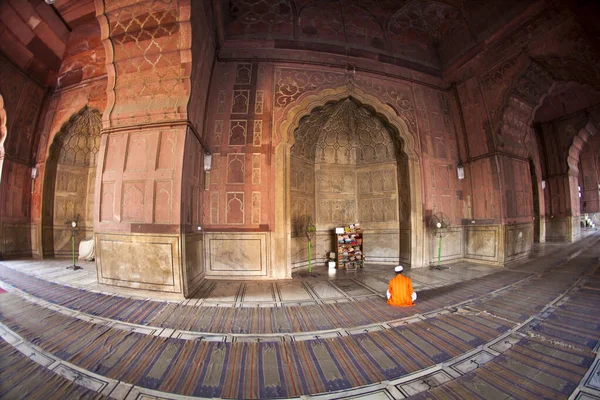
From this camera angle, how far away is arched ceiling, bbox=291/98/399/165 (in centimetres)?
811

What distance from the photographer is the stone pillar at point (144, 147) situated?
499 centimetres

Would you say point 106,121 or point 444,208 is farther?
point 444,208

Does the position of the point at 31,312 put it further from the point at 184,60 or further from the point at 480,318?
the point at 480,318

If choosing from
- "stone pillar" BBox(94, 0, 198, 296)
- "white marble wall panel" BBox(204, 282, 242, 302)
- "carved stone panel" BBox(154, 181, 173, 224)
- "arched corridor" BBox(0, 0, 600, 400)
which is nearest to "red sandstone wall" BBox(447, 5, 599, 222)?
"arched corridor" BBox(0, 0, 600, 400)

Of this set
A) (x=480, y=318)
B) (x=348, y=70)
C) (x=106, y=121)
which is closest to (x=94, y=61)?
(x=106, y=121)

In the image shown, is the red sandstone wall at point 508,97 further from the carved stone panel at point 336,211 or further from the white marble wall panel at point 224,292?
the white marble wall panel at point 224,292

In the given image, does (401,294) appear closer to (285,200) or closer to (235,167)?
(285,200)

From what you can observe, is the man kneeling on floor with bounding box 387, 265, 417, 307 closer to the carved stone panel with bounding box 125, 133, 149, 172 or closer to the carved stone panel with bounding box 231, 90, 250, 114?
the carved stone panel with bounding box 231, 90, 250, 114

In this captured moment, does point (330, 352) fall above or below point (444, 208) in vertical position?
below

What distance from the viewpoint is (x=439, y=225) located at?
7223 mm

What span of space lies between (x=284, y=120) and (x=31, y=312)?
708 centimetres

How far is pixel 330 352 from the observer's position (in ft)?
9.71

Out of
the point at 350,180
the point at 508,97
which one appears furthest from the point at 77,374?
the point at 508,97

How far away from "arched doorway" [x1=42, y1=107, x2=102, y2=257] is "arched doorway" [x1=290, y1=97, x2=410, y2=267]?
8.85m
